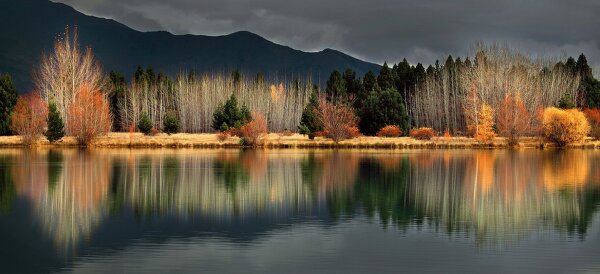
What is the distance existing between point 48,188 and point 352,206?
13209 mm

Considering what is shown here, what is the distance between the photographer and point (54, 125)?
70.8 m

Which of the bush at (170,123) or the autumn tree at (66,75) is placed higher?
the autumn tree at (66,75)

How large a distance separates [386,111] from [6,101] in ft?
149

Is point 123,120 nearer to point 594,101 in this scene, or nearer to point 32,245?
point 594,101

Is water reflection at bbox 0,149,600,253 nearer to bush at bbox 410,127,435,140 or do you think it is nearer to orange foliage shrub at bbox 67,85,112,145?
orange foliage shrub at bbox 67,85,112,145

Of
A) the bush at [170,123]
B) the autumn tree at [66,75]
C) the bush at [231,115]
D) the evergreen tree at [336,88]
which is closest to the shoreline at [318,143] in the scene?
the autumn tree at [66,75]

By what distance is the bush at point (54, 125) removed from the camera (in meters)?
69.9

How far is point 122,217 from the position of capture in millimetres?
21484

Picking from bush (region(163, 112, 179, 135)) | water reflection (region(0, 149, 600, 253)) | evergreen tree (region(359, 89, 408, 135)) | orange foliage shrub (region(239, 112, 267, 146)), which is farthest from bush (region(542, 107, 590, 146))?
bush (region(163, 112, 179, 135))

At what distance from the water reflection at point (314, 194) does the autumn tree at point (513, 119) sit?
2641 centimetres

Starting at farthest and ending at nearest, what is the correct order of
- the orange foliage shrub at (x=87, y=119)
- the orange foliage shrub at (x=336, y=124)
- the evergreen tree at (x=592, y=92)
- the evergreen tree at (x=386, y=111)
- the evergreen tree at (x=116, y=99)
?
the evergreen tree at (x=116, y=99), the evergreen tree at (x=592, y=92), the evergreen tree at (x=386, y=111), the orange foliage shrub at (x=336, y=124), the orange foliage shrub at (x=87, y=119)

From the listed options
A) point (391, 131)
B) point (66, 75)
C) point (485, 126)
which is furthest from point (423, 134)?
point (66, 75)

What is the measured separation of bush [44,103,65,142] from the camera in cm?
6988

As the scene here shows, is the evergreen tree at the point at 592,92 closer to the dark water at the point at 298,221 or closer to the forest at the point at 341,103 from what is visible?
the forest at the point at 341,103
